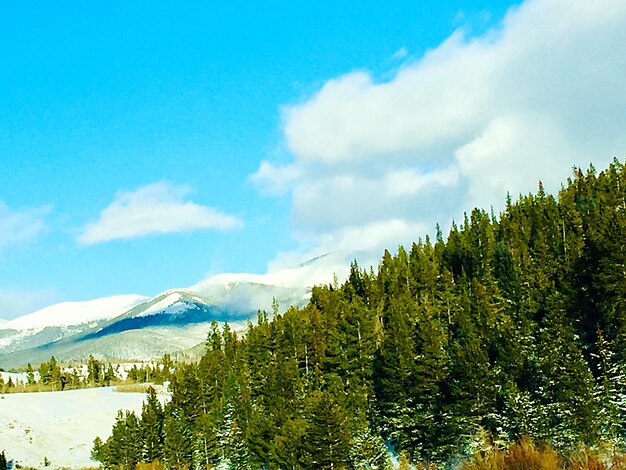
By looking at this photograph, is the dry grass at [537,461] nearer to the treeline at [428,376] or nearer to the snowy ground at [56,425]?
the treeline at [428,376]

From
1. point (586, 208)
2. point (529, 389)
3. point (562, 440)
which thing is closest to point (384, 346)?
point (529, 389)

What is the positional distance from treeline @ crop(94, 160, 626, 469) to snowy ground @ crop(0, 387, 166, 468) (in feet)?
32.6

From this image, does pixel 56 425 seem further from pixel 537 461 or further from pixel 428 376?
pixel 537 461

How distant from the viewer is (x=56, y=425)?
113000 millimetres

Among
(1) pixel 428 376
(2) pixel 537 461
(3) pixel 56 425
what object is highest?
(2) pixel 537 461

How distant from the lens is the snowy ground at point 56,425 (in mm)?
98500

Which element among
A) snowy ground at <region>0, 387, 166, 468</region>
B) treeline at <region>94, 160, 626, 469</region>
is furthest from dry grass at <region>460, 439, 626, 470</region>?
snowy ground at <region>0, 387, 166, 468</region>

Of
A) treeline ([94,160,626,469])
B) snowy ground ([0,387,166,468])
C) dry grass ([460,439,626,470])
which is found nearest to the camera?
dry grass ([460,439,626,470])

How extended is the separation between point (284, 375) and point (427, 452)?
21051mm

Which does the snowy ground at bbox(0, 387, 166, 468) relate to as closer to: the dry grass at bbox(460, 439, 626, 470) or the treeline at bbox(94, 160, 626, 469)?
the treeline at bbox(94, 160, 626, 469)

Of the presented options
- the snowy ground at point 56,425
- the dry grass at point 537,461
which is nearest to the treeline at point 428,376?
the snowy ground at point 56,425

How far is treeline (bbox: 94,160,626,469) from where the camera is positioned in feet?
180

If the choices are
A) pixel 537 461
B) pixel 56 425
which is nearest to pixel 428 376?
pixel 537 461

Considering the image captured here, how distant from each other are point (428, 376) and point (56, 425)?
78.5 metres
